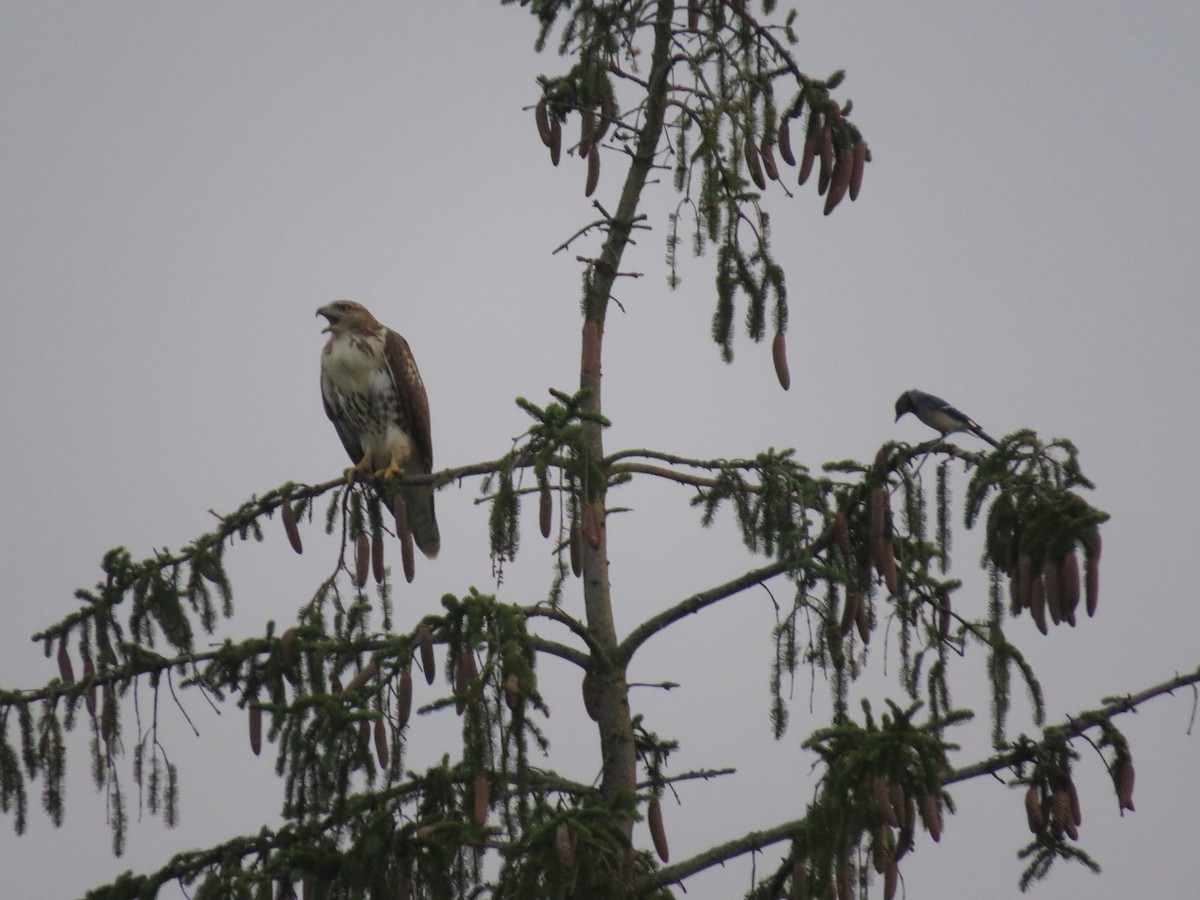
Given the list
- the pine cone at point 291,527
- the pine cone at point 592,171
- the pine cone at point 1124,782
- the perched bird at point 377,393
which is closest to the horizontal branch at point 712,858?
the pine cone at point 1124,782

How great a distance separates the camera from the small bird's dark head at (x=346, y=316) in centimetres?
856

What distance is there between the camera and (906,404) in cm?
774

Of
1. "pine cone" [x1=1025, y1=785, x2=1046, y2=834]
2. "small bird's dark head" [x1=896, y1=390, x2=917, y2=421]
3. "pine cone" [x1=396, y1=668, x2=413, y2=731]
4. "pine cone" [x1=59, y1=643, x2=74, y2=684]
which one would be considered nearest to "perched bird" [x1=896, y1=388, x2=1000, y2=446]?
"small bird's dark head" [x1=896, y1=390, x2=917, y2=421]

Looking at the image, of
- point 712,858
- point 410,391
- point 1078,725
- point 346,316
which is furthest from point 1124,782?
point 346,316

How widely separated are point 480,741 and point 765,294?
2.07 m

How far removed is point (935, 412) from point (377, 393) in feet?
9.93

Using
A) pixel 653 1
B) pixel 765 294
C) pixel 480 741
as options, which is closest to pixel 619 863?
pixel 480 741

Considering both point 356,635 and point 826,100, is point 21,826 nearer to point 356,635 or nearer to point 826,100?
point 356,635

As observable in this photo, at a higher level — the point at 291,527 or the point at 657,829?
the point at 291,527

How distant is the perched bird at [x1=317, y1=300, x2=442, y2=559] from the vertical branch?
2374 millimetres

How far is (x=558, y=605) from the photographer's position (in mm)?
5094

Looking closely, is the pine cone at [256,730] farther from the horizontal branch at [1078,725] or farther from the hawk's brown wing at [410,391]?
the hawk's brown wing at [410,391]

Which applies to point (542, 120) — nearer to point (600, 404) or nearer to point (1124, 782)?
point (600, 404)

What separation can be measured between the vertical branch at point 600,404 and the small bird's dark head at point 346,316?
2.72 metres
